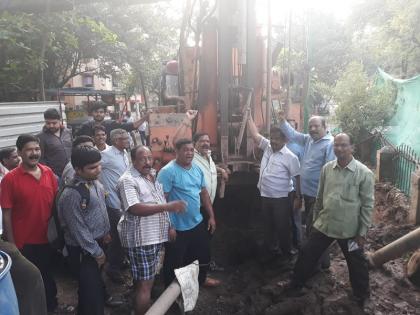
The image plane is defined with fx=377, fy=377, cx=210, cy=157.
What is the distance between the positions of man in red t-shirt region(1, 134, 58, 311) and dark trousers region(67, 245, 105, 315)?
17.6 inches

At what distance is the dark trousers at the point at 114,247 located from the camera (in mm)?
3943

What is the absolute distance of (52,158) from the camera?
4.14 metres

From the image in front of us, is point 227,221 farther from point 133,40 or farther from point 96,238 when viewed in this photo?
point 133,40

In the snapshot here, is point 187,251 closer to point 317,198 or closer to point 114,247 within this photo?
point 114,247

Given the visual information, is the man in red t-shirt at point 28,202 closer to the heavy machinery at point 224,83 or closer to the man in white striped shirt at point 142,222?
the man in white striped shirt at point 142,222

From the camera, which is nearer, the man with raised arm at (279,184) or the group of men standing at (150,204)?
the group of men standing at (150,204)

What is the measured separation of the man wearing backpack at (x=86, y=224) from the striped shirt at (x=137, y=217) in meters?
0.16

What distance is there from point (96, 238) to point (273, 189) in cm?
206

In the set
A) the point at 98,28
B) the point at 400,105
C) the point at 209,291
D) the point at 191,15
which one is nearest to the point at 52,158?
the point at 209,291

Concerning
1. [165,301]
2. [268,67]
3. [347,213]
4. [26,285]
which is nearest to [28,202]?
[26,285]

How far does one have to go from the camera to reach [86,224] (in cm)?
273

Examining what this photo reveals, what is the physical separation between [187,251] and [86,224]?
123 cm

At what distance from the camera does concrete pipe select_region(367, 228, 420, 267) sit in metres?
3.29

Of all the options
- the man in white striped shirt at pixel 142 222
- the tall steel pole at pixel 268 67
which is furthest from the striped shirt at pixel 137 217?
the tall steel pole at pixel 268 67
